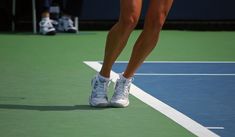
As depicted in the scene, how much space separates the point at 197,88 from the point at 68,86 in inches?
38.2

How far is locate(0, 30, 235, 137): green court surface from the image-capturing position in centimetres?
365

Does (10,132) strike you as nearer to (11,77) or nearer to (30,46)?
(11,77)

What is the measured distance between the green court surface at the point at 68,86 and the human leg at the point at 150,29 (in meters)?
0.29

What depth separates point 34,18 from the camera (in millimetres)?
9852

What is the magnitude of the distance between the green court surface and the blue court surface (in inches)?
9.1

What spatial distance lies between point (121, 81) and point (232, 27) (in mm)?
6809

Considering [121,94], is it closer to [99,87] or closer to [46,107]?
[99,87]

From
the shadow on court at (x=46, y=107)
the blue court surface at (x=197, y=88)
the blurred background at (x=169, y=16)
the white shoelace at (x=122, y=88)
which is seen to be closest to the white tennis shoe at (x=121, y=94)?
the white shoelace at (x=122, y=88)

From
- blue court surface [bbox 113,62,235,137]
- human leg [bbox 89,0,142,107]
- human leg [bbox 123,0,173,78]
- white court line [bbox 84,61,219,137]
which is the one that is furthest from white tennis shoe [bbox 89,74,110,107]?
blue court surface [bbox 113,62,235,137]

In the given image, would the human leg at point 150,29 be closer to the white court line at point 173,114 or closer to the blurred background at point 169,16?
the white court line at point 173,114

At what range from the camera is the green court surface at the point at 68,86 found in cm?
365

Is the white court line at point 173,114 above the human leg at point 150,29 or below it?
below

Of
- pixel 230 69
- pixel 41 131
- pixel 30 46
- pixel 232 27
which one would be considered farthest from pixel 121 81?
pixel 232 27

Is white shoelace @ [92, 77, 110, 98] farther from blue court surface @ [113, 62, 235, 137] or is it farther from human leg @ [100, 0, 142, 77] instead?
blue court surface @ [113, 62, 235, 137]
